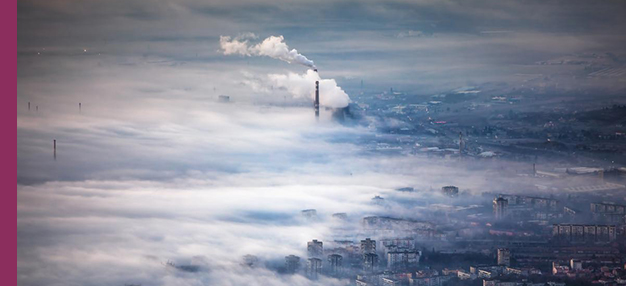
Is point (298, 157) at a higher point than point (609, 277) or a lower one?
higher

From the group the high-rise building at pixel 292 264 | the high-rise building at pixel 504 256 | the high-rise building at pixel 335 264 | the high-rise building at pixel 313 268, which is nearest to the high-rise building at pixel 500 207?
the high-rise building at pixel 504 256

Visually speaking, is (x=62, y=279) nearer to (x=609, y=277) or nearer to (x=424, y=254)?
(x=424, y=254)

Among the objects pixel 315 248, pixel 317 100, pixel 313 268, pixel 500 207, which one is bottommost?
pixel 313 268

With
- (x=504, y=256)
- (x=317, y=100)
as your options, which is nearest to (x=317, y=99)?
(x=317, y=100)

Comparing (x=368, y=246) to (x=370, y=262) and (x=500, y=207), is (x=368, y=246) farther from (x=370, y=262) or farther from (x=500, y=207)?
(x=500, y=207)

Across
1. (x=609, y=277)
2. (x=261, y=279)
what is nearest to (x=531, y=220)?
(x=609, y=277)

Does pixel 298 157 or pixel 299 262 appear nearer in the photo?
pixel 299 262
